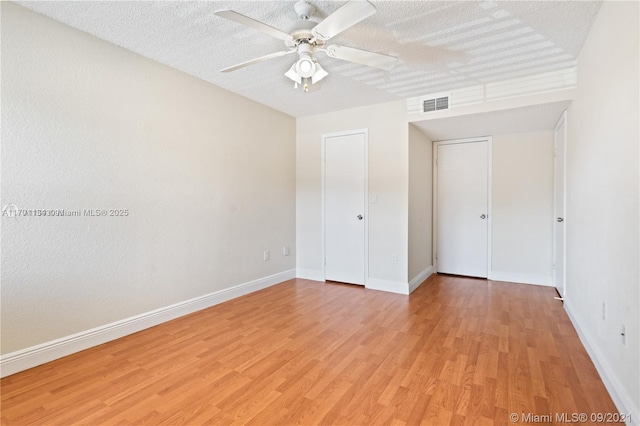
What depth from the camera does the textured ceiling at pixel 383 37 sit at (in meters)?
2.08

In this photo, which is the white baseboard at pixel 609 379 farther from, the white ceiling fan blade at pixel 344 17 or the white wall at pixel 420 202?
the white ceiling fan blade at pixel 344 17

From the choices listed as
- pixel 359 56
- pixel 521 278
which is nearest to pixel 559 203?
pixel 521 278

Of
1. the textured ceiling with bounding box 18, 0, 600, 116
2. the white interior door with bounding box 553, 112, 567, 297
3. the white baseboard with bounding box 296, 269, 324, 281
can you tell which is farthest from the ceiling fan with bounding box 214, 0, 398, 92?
the white baseboard with bounding box 296, 269, 324, 281

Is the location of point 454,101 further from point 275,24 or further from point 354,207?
point 275,24

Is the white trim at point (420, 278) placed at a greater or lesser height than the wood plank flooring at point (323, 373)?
greater

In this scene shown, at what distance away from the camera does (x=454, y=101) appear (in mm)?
3539

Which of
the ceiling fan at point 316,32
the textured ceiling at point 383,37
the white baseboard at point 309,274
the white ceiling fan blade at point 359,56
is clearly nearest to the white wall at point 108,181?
the textured ceiling at point 383,37

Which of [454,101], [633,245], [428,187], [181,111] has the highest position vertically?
[454,101]

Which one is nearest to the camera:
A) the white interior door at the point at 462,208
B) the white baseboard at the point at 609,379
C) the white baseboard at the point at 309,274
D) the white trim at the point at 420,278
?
the white baseboard at the point at 609,379

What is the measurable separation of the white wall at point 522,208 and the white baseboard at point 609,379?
1849 mm

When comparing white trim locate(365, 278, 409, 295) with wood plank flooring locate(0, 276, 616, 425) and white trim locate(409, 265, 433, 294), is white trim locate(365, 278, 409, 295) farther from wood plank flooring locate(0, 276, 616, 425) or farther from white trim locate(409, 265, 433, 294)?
wood plank flooring locate(0, 276, 616, 425)

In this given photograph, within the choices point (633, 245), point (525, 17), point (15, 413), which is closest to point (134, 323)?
point (15, 413)

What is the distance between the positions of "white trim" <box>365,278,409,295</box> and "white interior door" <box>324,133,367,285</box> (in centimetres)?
15

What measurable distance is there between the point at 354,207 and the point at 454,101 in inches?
69.5
